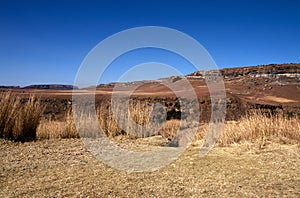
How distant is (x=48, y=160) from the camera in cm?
354

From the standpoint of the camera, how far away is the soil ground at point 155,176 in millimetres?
2434

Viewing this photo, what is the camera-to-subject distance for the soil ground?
243 centimetres

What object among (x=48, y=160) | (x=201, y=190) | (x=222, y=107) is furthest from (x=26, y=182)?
(x=222, y=107)

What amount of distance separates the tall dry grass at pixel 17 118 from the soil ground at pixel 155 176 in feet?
2.24

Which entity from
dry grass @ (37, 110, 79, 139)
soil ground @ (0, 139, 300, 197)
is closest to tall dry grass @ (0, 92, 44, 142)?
dry grass @ (37, 110, 79, 139)

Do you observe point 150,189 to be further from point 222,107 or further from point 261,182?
point 222,107

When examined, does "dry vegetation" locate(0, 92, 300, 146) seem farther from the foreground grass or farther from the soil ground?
the soil ground

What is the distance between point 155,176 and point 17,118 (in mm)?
3142

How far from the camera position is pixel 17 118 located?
4965mm

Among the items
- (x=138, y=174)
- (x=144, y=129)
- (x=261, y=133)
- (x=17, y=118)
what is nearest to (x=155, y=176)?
(x=138, y=174)

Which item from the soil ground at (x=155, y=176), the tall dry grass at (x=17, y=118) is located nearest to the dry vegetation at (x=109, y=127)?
the tall dry grass at (x=17, y=118)

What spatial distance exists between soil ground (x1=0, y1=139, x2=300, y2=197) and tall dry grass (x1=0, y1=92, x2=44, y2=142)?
0.68 meters

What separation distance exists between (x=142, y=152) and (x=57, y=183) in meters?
1.69

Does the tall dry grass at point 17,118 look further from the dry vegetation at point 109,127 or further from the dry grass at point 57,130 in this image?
the dry grass at point 57,130
